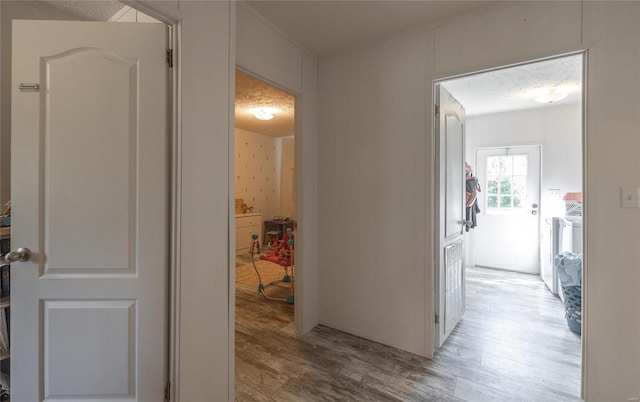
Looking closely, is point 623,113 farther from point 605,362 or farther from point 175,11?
point 175,11

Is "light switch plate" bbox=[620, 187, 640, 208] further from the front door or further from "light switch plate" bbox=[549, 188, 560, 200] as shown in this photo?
the front door

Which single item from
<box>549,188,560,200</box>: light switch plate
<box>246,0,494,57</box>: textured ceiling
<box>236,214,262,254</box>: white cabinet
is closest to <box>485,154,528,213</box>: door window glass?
<box>549,188,560,200</box>: light switch plate

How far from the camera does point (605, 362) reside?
162 cm

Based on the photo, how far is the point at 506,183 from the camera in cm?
455

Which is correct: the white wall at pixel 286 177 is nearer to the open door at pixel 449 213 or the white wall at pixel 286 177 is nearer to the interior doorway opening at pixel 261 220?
the interior doorway opening at pixel 261 220

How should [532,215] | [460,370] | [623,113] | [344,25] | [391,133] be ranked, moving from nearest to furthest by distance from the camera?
[623,113] → [460,370] → [344,25] → [391,133] → [532,215]

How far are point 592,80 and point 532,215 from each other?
10.9ft

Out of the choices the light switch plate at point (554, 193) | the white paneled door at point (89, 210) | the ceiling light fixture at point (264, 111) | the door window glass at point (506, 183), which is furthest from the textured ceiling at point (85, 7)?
the light switch plate at point (554, 193)

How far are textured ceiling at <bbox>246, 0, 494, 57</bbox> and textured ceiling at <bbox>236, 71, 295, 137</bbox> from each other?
19.2 inches

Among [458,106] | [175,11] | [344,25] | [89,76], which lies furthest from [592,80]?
[89,76]

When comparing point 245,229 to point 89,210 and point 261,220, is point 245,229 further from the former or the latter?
point 89,210

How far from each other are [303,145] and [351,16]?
1049mm

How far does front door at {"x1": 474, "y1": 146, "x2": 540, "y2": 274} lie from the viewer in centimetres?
432

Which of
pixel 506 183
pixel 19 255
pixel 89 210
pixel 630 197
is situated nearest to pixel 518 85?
pixel 506 183
